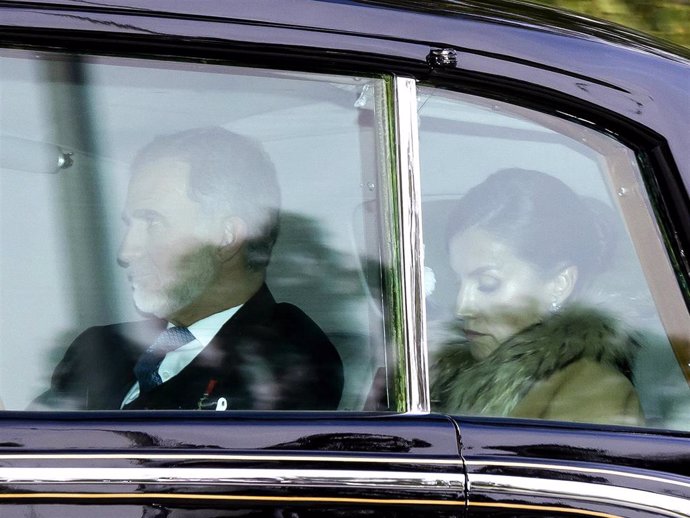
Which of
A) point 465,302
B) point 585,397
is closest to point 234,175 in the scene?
point 465,302

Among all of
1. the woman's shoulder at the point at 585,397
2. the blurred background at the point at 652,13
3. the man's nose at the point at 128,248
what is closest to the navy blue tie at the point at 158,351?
the man's nose at the point at 128,248

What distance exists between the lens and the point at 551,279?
5.79ft

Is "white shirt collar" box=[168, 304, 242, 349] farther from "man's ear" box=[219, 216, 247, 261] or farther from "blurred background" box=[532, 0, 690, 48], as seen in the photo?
"blurred background" box=[532, 0, 690, 48]

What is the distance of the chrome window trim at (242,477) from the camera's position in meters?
1.51

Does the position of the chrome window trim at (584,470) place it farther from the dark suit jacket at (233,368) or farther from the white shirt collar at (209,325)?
the white shirt collar at (209,325)

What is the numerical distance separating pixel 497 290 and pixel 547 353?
138 millimetres

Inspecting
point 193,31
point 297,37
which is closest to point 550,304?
point 297,37

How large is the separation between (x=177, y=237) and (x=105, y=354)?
8.6 inches

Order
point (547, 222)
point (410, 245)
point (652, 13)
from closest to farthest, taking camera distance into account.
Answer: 1. point (410, 245)
2. point (547, 222)
3. point (652, 13)

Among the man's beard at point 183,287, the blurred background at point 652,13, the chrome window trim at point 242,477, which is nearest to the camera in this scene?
the chrome window trim at point 242,477

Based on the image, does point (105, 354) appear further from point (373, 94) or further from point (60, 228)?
point (373, 94)

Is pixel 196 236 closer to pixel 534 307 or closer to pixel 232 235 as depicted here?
pixel 232 235

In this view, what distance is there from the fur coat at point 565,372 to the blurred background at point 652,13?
12.5ft

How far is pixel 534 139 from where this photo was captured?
173 cm
